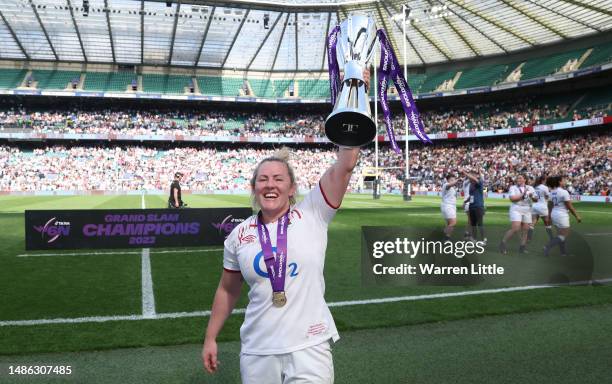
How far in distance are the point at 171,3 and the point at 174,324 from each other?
49318 mm

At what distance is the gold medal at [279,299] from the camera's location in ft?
8.71

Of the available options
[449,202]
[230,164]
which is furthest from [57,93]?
[449,202]

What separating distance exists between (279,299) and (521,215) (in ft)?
34.2

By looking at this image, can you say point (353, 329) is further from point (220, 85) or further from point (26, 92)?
point (220, 85)

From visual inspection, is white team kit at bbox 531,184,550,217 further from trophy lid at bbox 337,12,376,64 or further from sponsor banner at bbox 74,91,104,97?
sponsor banner at bbox 74,91,104,97

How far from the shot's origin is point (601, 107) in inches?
1731

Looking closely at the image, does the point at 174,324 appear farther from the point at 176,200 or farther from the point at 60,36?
the point at 60,36

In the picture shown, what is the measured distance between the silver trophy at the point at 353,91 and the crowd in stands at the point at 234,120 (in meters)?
52.2

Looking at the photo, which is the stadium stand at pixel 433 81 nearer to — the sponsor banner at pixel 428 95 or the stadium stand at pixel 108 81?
the sponsor banner at pixel 428 95

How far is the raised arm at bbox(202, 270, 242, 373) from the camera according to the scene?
2.88 meters

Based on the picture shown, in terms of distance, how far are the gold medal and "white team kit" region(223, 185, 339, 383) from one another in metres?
0.03

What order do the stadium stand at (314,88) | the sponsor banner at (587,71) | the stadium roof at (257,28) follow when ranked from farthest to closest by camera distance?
the stadium stand at (314,88) → the stadium roof at (257,28) → the sponsor banner at (587,71)

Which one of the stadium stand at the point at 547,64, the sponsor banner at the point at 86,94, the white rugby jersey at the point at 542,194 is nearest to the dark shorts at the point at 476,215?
the white rugby jersey at the point at 542,194

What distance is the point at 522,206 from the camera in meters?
11.6
